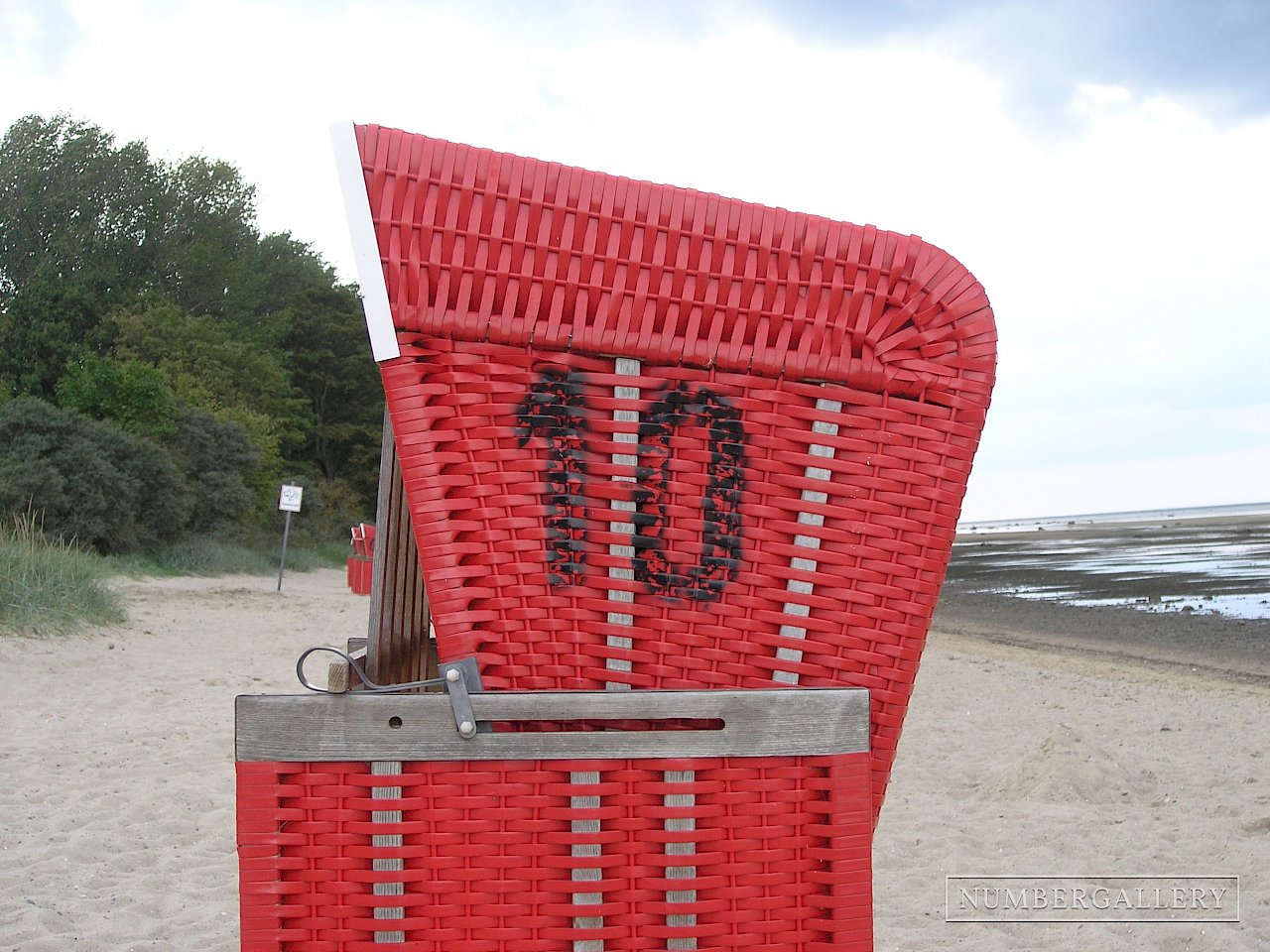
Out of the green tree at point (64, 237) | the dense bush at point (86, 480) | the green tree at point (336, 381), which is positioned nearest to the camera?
the dense bush at point (86, 480)

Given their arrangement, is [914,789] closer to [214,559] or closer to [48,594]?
[48,594]

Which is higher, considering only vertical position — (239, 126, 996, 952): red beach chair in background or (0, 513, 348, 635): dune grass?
(239, 126, 996, 952): red beach chair in background

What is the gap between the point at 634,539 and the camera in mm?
1488

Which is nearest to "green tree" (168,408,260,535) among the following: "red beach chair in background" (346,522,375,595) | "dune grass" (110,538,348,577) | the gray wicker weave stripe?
"dune grass" (110,538,348,577)

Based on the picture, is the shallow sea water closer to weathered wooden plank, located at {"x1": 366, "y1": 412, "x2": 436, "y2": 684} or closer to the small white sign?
the small white sign

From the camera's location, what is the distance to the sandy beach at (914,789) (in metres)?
4.50

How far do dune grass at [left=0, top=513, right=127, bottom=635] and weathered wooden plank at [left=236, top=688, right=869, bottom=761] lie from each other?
10.6 meters

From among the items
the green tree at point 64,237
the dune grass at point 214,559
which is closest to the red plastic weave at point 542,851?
the dune grass at point 214,559

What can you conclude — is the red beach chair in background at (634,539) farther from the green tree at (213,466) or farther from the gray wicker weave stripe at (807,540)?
Result: the green tree at (213,466)

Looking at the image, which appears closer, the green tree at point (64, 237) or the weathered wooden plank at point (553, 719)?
the weathered wooden plank at point (553, 719)

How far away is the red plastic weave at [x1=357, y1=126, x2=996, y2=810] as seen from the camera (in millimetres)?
1476

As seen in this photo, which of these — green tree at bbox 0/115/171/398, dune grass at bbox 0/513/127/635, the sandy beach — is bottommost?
the sandy beach

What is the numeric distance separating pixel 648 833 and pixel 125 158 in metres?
45.6

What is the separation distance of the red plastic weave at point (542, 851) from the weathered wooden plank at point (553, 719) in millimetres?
21
